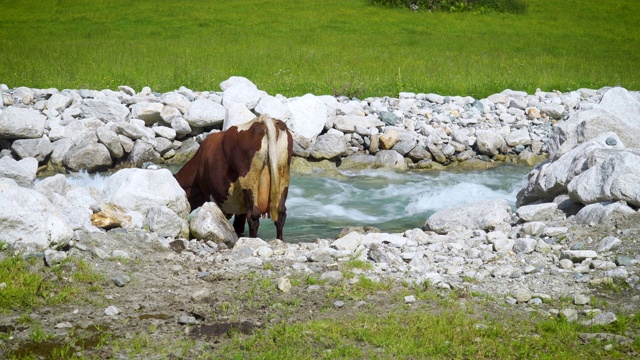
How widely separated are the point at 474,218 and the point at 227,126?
28.8 ft

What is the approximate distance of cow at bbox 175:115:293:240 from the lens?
10.8m

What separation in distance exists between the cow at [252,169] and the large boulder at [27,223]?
10.2 feet

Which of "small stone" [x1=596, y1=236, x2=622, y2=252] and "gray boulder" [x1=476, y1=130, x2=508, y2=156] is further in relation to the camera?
"gray boulder" [x1=476, y1=130, x2=508, y2=156]

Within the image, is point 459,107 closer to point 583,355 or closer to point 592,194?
point 592,194

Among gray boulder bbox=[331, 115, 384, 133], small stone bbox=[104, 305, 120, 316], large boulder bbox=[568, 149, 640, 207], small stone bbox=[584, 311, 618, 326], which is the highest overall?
large boulder bbox=[568, 149, 640, 207]

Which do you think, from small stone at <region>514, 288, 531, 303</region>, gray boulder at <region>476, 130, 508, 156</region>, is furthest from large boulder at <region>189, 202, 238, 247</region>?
gray boulder at <region>476, 130, 508, 156</region>

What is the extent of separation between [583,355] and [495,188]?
1077 cm

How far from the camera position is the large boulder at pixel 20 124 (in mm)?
17906

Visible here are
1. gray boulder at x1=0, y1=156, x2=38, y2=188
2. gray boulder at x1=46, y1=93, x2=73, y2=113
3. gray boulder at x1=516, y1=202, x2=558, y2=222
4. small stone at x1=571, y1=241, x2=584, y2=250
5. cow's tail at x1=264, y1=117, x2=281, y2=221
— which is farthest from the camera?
gray boulder at x1=46, y1=93, x2=73, y2=113

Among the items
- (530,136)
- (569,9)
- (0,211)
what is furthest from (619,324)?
(569,9)

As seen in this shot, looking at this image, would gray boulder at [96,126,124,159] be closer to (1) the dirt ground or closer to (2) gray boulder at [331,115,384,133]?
(2) gray boulder at [331,115,384,133]

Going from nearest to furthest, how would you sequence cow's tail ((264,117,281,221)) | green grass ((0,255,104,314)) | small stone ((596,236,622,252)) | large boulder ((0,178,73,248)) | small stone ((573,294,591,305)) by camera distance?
green grass ((0,255,104,314)), small stone ((573,294,591,305)), large boulder ((0,178,73,248)), small stone ((596,236,622,252)), cow's tail ((264,117,281,221))

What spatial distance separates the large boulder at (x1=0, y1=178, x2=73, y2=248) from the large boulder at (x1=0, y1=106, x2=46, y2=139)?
33.3ft

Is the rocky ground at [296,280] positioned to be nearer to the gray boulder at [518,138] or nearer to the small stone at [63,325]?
the small stone at [63,325]
